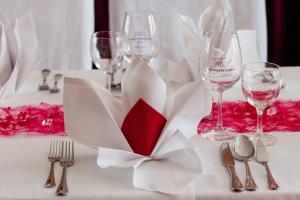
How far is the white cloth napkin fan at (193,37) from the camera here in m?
1.36

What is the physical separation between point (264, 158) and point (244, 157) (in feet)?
0.11

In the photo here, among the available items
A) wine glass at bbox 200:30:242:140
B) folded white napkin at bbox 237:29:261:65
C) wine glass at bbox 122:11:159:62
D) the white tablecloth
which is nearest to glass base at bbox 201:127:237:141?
wine glass at bbox 200:30:242:140

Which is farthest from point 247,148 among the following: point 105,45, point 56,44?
point 56,44

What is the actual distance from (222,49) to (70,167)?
348 millimetres

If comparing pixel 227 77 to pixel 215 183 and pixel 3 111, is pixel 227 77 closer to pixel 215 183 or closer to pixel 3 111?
pixel 215 183

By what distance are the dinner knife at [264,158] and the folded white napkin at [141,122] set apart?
0.11 meters

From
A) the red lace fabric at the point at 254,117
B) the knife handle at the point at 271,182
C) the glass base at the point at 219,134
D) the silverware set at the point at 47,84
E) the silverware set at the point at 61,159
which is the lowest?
the knife handle at the point at 271,182

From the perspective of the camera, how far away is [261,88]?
106cm

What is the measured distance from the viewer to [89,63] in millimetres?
2148

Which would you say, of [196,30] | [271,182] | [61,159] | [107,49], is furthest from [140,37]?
[271,182]

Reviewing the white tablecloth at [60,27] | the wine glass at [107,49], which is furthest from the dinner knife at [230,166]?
the white tablecloth at [60,27]

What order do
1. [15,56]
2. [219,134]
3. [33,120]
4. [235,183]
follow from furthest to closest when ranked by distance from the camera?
1. [15,56]
2. [33,120]
3. [219,134]
4. [235,183]

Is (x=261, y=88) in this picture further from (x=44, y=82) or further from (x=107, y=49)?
(x=44, y=82)

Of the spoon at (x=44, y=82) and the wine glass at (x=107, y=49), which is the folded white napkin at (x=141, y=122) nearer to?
the wine glass at (x=107, y=49)
